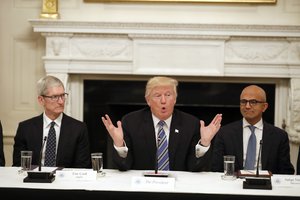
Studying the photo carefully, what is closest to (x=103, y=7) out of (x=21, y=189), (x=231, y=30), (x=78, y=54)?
(x=78, y=54)

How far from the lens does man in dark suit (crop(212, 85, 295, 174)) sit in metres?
3.51

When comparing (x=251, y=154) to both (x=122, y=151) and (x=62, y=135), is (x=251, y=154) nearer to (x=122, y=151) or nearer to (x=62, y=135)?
(x=122, y=151)

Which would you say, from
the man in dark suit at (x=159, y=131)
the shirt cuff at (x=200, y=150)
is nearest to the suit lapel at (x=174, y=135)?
the man in dark suit at (x=159, y=131)

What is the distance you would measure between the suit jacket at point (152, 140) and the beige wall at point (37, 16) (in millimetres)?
2010

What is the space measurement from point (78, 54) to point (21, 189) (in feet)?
9.07

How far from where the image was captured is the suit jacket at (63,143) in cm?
357

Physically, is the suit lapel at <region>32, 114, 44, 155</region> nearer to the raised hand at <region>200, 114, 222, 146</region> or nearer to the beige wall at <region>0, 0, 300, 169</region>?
the raised hand at <region>200, 114, 222, 146</region>

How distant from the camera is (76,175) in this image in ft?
9.39

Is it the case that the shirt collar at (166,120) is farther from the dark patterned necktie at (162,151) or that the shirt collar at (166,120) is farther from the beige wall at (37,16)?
the beige wall at (37,16)

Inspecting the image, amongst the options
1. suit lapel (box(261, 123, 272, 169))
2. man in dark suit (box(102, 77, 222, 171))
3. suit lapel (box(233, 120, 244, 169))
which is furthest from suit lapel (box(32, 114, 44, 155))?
suit lapel (box(261, 123, 272, 169))

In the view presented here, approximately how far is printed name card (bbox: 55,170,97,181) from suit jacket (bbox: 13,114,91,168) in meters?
0.68

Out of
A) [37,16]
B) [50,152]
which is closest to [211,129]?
[50,152]

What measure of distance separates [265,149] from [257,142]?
3.6 inches

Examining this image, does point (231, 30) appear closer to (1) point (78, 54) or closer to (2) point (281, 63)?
(2) point (281, 63)
